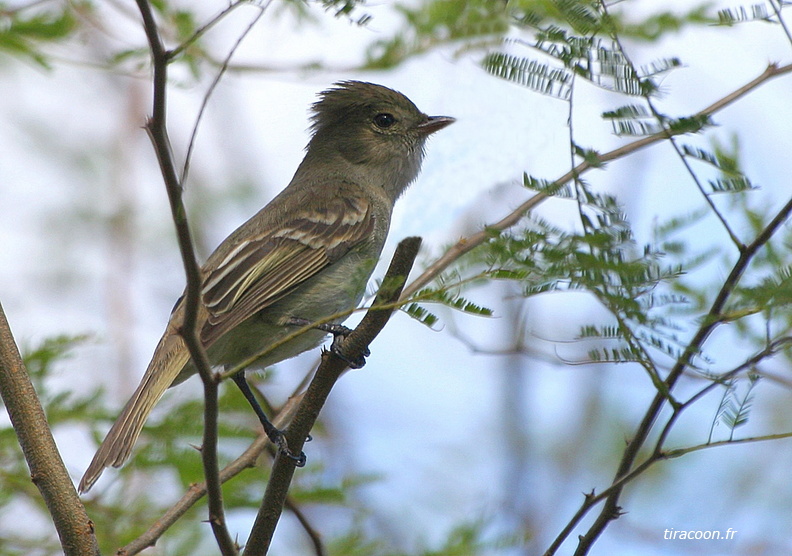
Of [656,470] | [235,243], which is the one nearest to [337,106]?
[235,243]

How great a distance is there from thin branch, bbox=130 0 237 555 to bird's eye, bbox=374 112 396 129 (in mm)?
4141

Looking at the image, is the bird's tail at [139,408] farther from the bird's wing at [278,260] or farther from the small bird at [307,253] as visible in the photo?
the bird's wing at [278,260]

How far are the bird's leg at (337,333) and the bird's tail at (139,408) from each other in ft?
2.12

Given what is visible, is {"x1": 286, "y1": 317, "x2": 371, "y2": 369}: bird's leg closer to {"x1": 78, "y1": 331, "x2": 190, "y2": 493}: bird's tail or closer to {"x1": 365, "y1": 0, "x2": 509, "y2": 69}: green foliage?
{"x1": 78, "y1": 331, "x2": 190, "y2": 493}: bird's tail

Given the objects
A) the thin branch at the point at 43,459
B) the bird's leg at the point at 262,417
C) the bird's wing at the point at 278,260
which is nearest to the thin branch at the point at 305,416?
the bird's leg at the point at 262,417

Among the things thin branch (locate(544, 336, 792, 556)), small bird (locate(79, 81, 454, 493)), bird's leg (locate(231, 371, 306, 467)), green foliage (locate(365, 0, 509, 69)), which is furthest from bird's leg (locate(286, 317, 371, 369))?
green foliage (locate(365, 0, 509, 69))

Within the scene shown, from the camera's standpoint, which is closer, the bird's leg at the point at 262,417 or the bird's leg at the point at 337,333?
the bird's leg at the point at 337,333

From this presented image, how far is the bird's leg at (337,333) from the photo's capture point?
134 inches

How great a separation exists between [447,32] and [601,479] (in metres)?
5.65

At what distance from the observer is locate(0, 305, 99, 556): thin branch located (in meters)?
3.28

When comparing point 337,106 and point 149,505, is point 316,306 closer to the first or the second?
point 149,505

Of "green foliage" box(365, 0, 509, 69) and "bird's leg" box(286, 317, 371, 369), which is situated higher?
"green foliage" box(365, 0, 509, 69)

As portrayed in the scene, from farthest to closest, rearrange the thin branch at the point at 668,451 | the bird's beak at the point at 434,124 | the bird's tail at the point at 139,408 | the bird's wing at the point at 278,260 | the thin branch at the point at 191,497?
1. the bird's beak at the point at 434,124
2. the bird's wing at the point at 278,260
3. the bird's tail at the point at 139,408
4. the thin branch at the point at 191,497
5. the thin branch at the point at 668,451

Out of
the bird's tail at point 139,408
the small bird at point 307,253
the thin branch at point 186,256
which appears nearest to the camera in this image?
the thin branch at point 186,256
